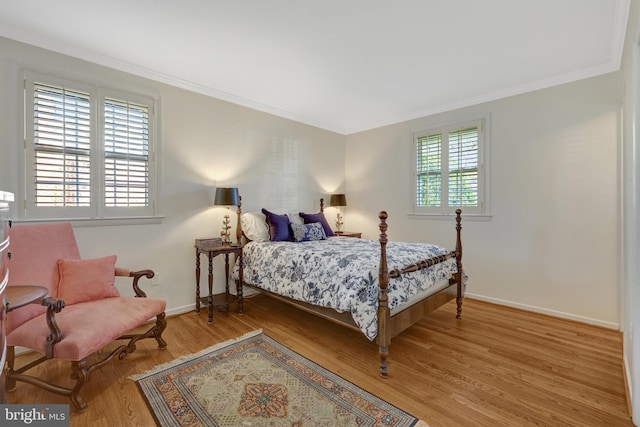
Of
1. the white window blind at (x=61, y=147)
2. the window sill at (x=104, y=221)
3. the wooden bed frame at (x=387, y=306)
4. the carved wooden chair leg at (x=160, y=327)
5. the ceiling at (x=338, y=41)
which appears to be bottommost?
the carved wooden chair leg at (x=160, y=327)

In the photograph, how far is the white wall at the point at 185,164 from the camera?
96.1 inches

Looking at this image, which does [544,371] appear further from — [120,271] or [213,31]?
[213,31]

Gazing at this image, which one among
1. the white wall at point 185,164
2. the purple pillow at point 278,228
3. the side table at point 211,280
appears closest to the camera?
the white wall at point 185,164

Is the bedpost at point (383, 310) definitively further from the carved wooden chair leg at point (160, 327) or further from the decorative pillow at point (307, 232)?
the carved wooden chair leg at point (160, 327)

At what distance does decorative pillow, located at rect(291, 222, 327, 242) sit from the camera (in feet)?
12.0

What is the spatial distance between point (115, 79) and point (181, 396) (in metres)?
2.97

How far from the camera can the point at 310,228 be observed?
3812mm

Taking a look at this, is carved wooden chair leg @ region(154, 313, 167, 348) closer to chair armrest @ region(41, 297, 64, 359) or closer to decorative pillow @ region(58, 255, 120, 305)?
decorative pillow @ region(58, 255, 120, 305)

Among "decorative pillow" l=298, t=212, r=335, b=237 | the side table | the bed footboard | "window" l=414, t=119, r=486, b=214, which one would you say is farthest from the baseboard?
the side table

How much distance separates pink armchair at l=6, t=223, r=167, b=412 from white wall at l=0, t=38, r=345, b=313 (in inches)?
19.7

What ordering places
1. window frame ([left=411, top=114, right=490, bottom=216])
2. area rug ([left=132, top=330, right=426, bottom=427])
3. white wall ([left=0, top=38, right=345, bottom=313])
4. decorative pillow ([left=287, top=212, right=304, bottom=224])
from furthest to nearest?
decorative pillow ([left=287, top=212, right=304, bottom=224]) → window frame ([left=411, top=114, right=490, bottom=216]) → white wall ([left=0, top=38, right=345, bottom=313]) → area rug ([left=132, top=330, right=426, bottom=427])

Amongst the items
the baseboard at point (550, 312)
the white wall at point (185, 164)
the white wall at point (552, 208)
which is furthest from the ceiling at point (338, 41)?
the baseboard at point (550, 312)

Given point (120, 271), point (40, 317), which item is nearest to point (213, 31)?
→ point (120, 271)

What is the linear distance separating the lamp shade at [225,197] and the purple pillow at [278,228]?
518 mm
